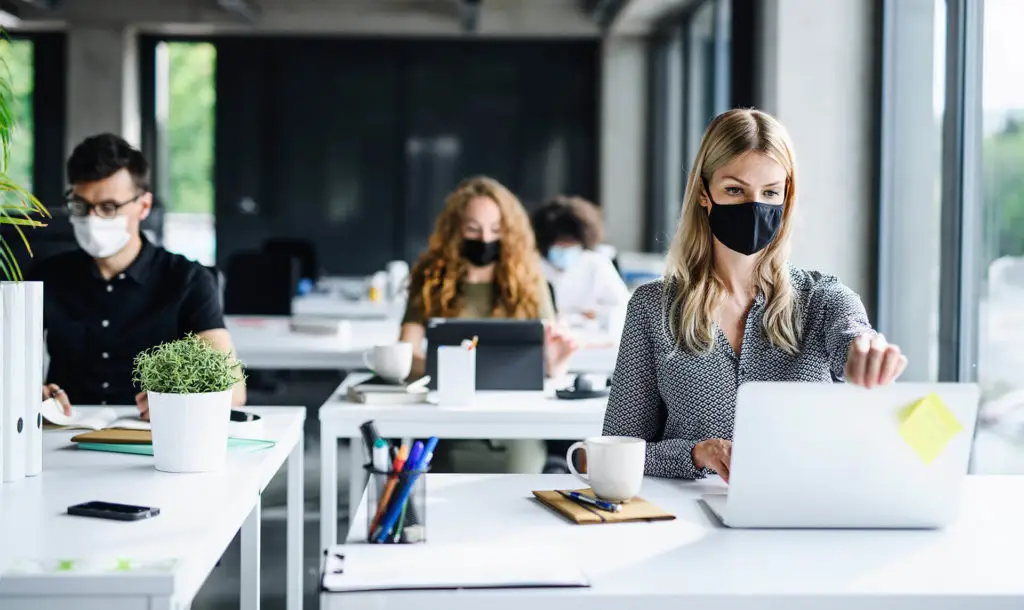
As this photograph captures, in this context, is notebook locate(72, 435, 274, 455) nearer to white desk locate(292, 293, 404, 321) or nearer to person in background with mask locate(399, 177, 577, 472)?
person in background with mask locate(399, 177, 577, 472)

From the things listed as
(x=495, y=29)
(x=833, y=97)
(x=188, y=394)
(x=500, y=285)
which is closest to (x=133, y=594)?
(x=188, y=394)

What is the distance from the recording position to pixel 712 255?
2340 mm

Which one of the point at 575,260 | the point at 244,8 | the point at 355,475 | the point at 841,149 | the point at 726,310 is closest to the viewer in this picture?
the point at 726,310

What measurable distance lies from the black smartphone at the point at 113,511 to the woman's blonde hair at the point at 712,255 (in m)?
1.06

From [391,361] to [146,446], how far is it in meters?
1.01

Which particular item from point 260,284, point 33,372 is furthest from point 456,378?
point 260,284

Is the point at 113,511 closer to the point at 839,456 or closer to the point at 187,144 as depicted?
the point at 839,456

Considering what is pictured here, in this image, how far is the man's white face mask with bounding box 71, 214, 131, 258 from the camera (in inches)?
118

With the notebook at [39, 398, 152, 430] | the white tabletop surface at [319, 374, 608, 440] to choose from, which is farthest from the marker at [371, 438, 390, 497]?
the white tabletop surface at [319, 374, 608, 440]

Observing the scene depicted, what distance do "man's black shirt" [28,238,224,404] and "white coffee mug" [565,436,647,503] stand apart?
1.60 metres

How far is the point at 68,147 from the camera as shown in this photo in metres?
10.0

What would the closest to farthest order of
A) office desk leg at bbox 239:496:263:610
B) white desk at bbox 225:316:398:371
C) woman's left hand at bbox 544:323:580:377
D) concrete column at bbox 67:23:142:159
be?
1. office desk leg at bbox 239:496:263:610
2. woman's left hand at bbox 544:323:580:377
3. white desk at bbox 225:316:398:371
4. concrete column at bbox 67:23:142:159

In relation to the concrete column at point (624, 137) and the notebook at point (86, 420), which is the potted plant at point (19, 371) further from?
the concrete column at point (624, 137)

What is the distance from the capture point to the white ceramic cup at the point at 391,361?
10.3 feet
